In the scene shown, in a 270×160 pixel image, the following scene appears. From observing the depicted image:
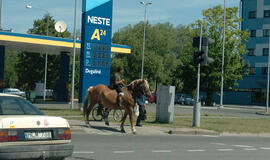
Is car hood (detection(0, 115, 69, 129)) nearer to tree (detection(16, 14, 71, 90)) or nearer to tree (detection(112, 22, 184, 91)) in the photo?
tree (detection(16, 14, 71, 90))

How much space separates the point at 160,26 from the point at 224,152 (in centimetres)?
7857

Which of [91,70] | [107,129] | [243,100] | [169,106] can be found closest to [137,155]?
[107,129]

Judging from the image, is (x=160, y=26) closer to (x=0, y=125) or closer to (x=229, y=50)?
(x=229, y=50)

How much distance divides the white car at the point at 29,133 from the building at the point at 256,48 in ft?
227

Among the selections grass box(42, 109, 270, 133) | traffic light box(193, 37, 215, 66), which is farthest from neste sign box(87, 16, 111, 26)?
traffic light box(193, 37, 215, 66)

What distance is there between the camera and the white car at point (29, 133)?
7.31 m

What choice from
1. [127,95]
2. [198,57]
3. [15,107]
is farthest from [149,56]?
[15,107]

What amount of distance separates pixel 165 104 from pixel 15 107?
13560mm

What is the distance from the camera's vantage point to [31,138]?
24.9 feet

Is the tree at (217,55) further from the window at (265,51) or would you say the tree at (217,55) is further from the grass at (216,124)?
the grass at (216,124)

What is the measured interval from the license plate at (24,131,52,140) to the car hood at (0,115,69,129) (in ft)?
0.35

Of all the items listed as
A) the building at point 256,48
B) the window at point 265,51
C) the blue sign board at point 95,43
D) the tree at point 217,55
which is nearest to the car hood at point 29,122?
the blue sign board at point 95,43

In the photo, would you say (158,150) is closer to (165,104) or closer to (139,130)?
(139,130)

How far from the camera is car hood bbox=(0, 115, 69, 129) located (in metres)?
7.39
